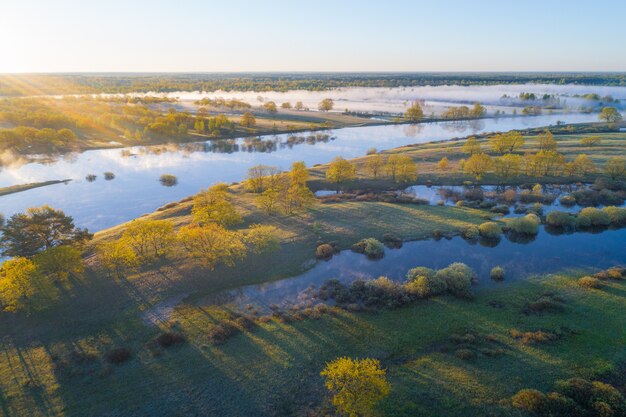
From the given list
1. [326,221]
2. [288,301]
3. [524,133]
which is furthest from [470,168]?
[524,133]

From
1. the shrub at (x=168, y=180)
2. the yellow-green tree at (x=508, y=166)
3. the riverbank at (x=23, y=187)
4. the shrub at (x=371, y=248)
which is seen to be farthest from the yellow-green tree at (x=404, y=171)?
the riverbank at (x=23, y=187)

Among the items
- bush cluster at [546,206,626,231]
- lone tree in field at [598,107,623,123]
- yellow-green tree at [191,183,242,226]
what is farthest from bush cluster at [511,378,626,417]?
lone tree in field at [598,107,623,123]

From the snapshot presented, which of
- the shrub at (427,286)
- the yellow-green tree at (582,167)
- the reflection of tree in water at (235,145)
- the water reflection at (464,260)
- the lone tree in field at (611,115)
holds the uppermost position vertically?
the lone tree in field at (611,115)

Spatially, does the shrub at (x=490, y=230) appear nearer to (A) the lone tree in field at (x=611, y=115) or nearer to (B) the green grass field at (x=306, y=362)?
(B) the green grass field at (x=306, y=362)

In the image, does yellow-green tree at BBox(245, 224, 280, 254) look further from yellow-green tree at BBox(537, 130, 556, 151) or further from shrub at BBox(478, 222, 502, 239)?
yellow-green tree at BBox(537, 130, 556, 151)

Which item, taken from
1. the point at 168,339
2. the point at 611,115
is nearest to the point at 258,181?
the point at 168,339
